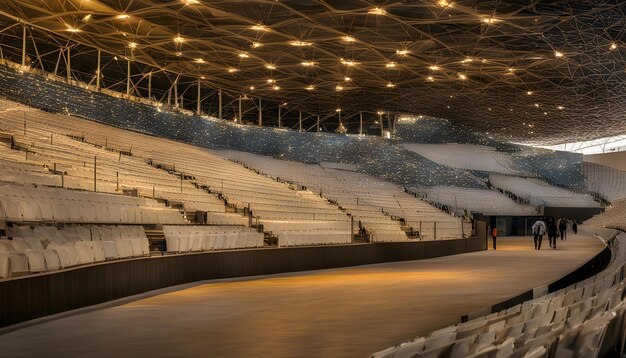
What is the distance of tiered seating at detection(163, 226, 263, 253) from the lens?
17953 millimetres

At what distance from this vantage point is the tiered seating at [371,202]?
33738 millimetres

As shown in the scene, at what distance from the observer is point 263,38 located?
36344 millimetres

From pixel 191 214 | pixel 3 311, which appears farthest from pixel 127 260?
pixel 191 214

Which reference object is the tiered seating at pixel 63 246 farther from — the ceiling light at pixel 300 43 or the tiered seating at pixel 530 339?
the ceiling light at pixel 300 43

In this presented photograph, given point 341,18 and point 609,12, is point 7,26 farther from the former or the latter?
point 609,12

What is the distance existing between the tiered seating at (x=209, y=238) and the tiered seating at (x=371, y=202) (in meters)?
8.44

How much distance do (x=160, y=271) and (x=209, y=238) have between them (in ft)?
11.1

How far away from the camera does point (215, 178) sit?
1267 inches

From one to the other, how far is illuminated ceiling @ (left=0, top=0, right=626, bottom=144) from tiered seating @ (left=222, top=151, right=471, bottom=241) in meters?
5.97

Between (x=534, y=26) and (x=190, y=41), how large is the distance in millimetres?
16935

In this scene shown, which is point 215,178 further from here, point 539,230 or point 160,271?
point 160,271

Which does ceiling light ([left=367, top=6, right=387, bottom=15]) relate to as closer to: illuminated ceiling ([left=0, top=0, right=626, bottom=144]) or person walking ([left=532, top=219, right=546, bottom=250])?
illuminated ceiling ([left=0, top=0, right=626, bottom=144])

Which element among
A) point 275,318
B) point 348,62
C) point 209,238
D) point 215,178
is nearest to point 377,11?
point 215,178

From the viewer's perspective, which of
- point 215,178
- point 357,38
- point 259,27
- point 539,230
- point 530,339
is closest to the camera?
point 530,339
